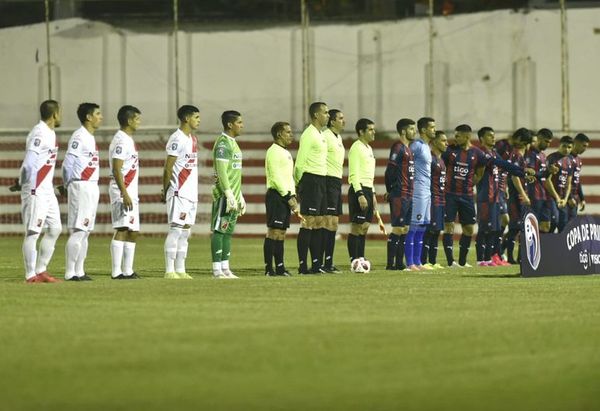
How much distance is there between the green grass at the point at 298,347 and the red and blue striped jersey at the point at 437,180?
5.88 metres

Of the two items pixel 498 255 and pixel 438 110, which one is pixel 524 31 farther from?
pixel 498 255

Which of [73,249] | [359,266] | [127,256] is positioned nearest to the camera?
[73,249]

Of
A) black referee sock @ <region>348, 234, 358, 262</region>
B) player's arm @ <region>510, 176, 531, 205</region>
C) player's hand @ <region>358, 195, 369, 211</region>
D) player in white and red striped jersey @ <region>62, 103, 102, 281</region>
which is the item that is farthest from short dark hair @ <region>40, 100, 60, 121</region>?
player's arm @ <region>510, 176, 531, 205</region>

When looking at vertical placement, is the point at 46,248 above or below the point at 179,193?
below

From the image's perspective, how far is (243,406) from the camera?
746 cm

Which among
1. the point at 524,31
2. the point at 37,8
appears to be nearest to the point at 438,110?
the point at 524,31

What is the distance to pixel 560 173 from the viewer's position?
23.7 metres

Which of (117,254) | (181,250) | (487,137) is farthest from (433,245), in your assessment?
(117,254)

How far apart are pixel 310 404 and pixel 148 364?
Result: 1656mm

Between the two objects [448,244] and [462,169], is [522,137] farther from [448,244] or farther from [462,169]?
[448,244]

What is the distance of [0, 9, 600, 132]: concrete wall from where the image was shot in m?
30.9

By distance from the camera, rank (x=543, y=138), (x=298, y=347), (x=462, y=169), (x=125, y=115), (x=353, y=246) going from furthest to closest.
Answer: (x=543, y=138)
(x=462, y=169)
(x=353, y=246)
(x=125, y=115)
(x=298, y=347)

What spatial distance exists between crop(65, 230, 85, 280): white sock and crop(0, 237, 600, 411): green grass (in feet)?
3.45

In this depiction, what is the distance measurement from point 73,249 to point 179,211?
1.34 m
